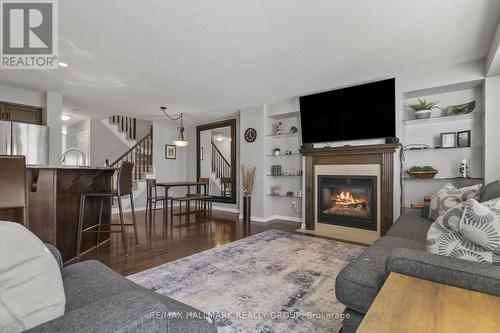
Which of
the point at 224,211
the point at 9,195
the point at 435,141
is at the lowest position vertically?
the point at 224,211

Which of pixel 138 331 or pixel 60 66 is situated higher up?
pixel 60 66

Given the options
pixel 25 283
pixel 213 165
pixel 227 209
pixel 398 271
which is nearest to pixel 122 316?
pixel 25 283

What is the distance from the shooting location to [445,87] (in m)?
3.20

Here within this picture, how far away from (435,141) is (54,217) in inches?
190

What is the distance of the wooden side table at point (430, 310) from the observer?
2.16 feet

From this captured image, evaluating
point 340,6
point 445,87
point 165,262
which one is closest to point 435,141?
point 445,87

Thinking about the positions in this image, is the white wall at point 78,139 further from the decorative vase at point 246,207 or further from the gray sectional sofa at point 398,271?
the gray sectional sofa at point 398,271

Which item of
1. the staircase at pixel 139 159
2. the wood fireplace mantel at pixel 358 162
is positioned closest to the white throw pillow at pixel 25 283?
the wood fireplace mantel at pixel 358 162

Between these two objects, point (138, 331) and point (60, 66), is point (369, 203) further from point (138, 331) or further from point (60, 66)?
point (60, 66)

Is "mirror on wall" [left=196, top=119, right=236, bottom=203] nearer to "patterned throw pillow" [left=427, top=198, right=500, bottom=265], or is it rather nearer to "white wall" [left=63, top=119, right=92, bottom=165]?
"white wall" [left=63, top=119, right=92, bottom=165]

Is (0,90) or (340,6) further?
(0,90)

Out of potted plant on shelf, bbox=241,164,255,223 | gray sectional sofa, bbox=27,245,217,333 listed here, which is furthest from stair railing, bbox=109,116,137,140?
gray sectional sofa, bbox=27,245,217,333

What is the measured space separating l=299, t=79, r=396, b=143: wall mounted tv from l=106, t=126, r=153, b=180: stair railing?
441 centimetres

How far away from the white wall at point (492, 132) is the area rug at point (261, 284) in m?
1.74
